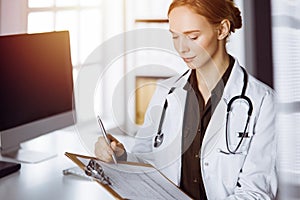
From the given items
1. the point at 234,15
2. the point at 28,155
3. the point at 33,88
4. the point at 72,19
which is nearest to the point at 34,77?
the point at 33,88

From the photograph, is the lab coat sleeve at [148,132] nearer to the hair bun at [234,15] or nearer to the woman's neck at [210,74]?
the woman's neck at [210,74]

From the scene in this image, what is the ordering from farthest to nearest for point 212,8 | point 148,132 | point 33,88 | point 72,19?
point 72,19, point 33,88, point 148,132, point 212,8

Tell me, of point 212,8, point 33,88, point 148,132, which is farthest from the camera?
point 33,88

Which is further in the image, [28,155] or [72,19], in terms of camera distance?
[72,19]

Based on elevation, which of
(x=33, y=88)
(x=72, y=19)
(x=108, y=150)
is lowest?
(x=108, y=150)

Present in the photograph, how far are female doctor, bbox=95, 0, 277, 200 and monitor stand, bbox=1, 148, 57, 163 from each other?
16.0 inches

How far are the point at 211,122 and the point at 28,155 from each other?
0.68 metres

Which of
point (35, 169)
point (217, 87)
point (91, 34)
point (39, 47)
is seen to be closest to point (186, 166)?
point (217, 87)

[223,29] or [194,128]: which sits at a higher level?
[223,29]

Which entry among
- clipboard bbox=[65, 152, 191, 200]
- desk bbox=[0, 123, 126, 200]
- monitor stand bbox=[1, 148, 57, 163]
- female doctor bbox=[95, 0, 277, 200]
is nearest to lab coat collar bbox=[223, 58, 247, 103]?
female doctor bbox=[95, 0, 277, 200]

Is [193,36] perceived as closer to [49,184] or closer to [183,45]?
[183,45]

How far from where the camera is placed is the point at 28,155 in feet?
5.13

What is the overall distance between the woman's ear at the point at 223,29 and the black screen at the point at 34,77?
605 millimetres

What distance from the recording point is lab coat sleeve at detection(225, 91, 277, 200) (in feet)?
3.66
